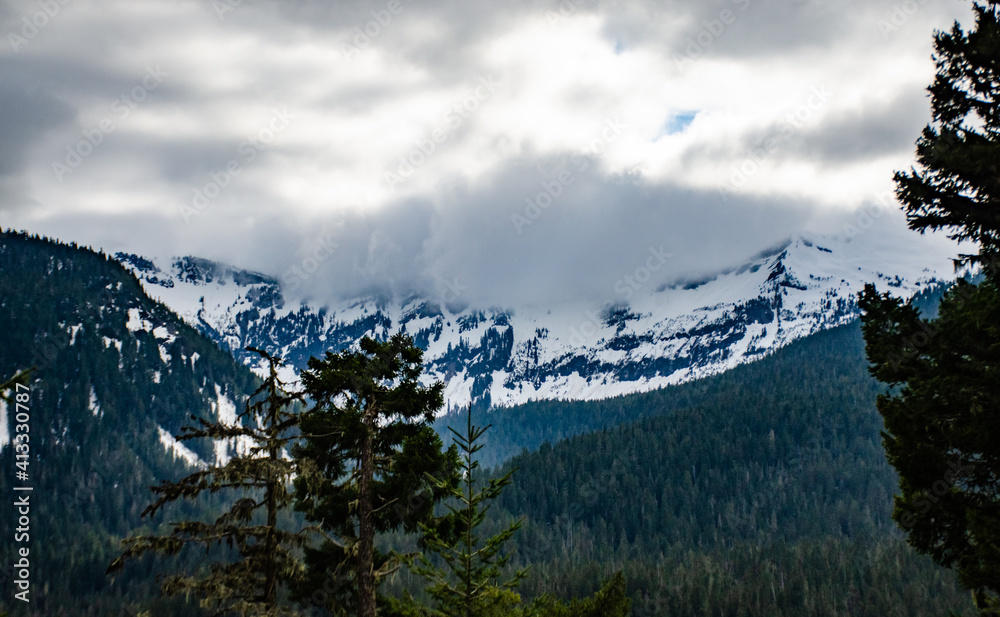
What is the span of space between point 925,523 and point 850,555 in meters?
182

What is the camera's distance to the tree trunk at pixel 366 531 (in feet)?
59.8

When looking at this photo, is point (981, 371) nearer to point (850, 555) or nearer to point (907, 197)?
point (907, 197)

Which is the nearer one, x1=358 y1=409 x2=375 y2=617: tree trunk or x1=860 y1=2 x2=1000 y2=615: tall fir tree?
x1=860 y1=2 x2=1000 y2=615: tall fir tree

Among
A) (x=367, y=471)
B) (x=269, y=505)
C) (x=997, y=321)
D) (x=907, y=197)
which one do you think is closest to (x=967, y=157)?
(x=907, y=197)

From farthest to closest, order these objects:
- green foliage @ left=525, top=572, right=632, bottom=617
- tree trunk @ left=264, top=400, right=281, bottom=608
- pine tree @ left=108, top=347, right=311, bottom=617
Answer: green foliage @ left=525, top=572, right=632, bottom=617, tree trunk @ left=264, top=400, right=281, bottom=608, pine tree @ left=108, top=347, right=311, bottom=617

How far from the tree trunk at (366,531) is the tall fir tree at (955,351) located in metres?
11.2

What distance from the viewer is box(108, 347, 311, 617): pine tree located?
57.2ft

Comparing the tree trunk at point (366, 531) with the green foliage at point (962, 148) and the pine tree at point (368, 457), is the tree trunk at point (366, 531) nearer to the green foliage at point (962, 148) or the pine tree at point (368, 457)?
the pine tree at point (368, 457)

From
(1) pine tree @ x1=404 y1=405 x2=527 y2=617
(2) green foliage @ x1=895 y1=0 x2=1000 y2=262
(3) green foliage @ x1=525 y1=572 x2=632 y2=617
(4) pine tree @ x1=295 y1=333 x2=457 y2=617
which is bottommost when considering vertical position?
(3) green foliage @ x1=525 y1=572 x2=632 y2=617

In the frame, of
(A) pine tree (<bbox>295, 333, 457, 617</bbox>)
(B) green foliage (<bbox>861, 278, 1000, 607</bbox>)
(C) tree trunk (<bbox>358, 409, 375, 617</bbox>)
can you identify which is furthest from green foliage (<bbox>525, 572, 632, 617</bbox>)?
(B) green foliage (<bbox>861, 278, 1000, 607</bbox>)

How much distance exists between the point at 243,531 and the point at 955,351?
15268 mm

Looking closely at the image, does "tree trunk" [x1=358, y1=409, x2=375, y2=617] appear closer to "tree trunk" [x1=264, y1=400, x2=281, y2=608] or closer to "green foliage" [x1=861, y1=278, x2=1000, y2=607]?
"tree trunk" [x1=264, y1=400, x2=281, y2=608]

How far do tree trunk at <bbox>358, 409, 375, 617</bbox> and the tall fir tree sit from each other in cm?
1124

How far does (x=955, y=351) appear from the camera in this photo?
14008mm
